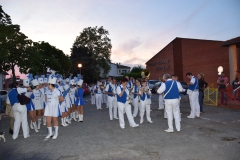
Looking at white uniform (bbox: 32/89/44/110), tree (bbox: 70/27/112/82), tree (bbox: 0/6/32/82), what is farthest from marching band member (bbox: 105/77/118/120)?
tree (bbox: 70/27/112/82)

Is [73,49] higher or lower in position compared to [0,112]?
higher

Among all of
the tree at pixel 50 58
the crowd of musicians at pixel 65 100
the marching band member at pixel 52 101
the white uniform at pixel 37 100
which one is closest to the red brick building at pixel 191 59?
the tree at pixel 50 58

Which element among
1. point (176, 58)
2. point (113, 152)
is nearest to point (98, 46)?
point (176, 58)

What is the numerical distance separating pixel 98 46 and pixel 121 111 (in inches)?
1669

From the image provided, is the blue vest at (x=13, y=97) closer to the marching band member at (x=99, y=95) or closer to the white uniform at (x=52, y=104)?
the white uniform at (x=52, y=104)

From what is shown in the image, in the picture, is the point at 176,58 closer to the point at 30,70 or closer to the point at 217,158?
the point at 30,70

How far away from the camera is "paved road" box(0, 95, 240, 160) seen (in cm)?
530

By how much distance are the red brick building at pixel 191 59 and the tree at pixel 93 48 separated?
38.1ft

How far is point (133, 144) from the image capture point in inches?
244

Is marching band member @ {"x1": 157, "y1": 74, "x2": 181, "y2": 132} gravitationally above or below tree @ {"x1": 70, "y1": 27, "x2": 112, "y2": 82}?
below

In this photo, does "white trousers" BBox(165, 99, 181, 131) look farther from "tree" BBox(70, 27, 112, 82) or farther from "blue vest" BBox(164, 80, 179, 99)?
"tree" BBox(70, 27, 112, 82)

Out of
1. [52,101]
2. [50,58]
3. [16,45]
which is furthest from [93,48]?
[52,101]

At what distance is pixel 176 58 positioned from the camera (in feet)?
121

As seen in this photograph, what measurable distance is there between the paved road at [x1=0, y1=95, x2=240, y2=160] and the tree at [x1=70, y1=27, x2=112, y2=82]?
39.6 metres
